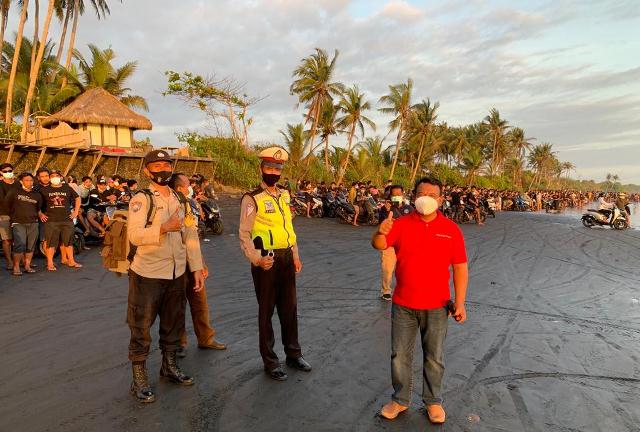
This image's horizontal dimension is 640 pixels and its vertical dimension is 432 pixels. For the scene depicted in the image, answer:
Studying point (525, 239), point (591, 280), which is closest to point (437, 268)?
point (591, 280)

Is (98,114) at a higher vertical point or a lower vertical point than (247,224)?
higher

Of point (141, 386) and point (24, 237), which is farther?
point (24, 237)

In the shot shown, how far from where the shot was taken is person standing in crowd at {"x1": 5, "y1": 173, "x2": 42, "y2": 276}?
24.5 ft

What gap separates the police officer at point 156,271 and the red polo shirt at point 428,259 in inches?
64.1

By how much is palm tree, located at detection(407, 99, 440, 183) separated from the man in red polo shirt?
138ft

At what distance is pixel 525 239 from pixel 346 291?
959 cm

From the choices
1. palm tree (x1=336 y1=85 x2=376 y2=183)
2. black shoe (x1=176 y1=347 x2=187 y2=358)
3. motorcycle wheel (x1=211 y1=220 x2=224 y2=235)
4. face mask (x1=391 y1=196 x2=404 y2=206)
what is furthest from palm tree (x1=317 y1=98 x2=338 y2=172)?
black shoe (x1=176 y1=347 x2=187 y2=358)

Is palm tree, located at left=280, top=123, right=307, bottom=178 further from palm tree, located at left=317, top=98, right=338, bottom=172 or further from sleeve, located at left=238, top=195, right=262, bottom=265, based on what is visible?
sleeve, located at left=238, top=195, right=262, bottom=265

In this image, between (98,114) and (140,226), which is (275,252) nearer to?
(140,226)

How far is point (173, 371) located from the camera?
3.58m

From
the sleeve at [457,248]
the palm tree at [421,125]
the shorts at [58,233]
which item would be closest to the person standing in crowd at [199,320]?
the sleeve at [457,248]

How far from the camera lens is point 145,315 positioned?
3373 mm

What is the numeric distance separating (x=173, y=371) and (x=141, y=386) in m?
0.29

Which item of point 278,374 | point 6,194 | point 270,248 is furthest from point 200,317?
point 6,194
